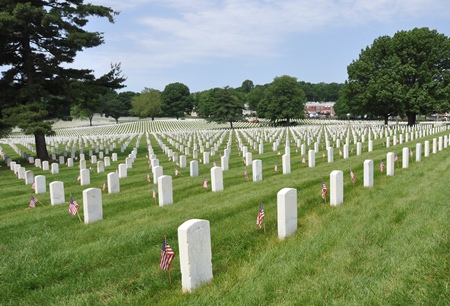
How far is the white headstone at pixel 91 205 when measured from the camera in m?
7.21

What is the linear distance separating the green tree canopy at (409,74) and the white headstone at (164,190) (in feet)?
126

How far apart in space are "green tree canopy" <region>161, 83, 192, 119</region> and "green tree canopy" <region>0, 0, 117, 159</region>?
8461 cm

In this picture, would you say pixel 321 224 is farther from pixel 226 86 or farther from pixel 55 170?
pixel 226 86

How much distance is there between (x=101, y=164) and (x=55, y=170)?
6.65ft

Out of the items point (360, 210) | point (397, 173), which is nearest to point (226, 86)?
point (397, 173)

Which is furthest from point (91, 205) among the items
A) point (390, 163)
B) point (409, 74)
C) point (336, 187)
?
point (409, 74)

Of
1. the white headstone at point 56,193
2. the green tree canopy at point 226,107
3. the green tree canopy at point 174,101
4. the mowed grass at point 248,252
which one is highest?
the green tree canopy at point 174,101

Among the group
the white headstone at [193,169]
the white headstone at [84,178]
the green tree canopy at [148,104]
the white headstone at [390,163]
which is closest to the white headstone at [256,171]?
the white headstone at [193,169]

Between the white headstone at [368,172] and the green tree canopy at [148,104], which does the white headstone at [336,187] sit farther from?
the green tree canopy at [148,104]

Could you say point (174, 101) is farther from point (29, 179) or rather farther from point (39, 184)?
point (39, 184)

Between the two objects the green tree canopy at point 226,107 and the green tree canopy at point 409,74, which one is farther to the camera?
the green tree canopy at point 226,107

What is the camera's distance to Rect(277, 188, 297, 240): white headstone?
19.3 feet

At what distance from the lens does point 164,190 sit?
861 cm

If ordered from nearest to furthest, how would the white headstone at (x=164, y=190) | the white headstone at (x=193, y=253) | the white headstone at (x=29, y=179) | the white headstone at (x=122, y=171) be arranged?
the white headstone at (x=193, y=253), the white headstone at (x=164, y=190), the white headstone at (x=29, y=179), the white headstone at (x=122, y=171)
